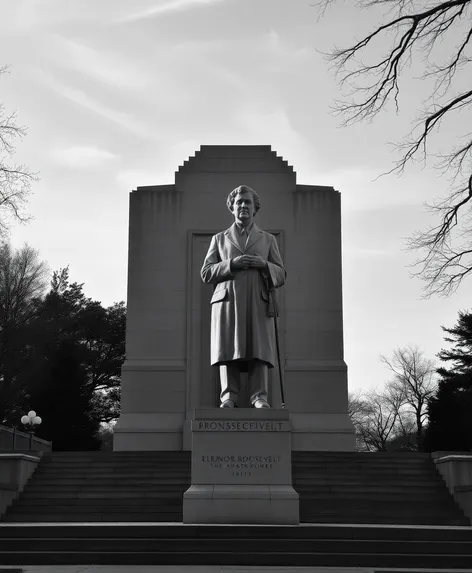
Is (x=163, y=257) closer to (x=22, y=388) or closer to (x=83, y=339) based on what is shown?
(x=22, y=388)

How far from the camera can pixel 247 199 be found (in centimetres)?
1305

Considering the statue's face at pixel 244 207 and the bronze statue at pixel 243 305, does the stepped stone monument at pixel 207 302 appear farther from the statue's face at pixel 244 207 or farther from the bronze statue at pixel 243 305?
the statue's face at pixel 244 207

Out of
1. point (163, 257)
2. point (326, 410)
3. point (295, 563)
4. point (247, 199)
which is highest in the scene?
point (163, 257)

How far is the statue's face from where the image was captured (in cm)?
1304

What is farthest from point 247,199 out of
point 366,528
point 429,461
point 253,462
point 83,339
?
point 83,339

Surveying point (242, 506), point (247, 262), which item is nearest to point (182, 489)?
point (242, 506)

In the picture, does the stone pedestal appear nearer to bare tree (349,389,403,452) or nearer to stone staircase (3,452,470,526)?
stone staircase (3,452,470,526)

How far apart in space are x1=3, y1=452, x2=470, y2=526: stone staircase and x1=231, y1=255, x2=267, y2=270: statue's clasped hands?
15.5ft

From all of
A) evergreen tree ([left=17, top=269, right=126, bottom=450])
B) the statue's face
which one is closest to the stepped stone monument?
the statue's face

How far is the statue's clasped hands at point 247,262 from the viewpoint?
41.4ft

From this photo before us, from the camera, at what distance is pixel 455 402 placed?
3591 cm

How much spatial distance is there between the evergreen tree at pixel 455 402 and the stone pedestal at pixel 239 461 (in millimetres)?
21956

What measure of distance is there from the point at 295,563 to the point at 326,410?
15.0m

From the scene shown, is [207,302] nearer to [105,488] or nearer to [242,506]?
[105,488]
